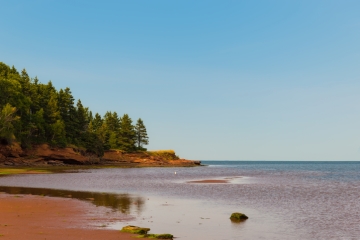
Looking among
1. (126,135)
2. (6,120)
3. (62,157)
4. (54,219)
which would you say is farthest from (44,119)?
(54,219)

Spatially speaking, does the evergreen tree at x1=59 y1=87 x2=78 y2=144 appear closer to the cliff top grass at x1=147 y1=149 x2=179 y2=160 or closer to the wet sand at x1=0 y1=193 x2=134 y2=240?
the cliff top grass at x1=147 y1=149 x2=179 y2=160

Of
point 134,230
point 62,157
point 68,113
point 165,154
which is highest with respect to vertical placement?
point 68,113

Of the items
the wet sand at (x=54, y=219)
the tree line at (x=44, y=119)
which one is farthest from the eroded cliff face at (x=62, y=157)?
the wet sand at (x=54, y=219)

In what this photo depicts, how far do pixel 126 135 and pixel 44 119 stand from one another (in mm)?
44095

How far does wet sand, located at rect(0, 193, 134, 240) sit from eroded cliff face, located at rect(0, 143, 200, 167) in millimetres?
66819

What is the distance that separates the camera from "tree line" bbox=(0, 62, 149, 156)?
8956 cm

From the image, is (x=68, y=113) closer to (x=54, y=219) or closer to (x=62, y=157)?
(x=62, y=157)

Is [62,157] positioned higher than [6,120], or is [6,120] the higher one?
[6,120]

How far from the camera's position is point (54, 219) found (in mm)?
19250

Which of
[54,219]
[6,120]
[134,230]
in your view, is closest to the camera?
[134,230]

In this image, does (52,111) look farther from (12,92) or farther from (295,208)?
(295,208)

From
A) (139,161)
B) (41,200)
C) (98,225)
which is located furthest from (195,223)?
(139,161)

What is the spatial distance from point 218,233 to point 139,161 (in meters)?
121

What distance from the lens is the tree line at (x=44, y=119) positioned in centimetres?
8956
